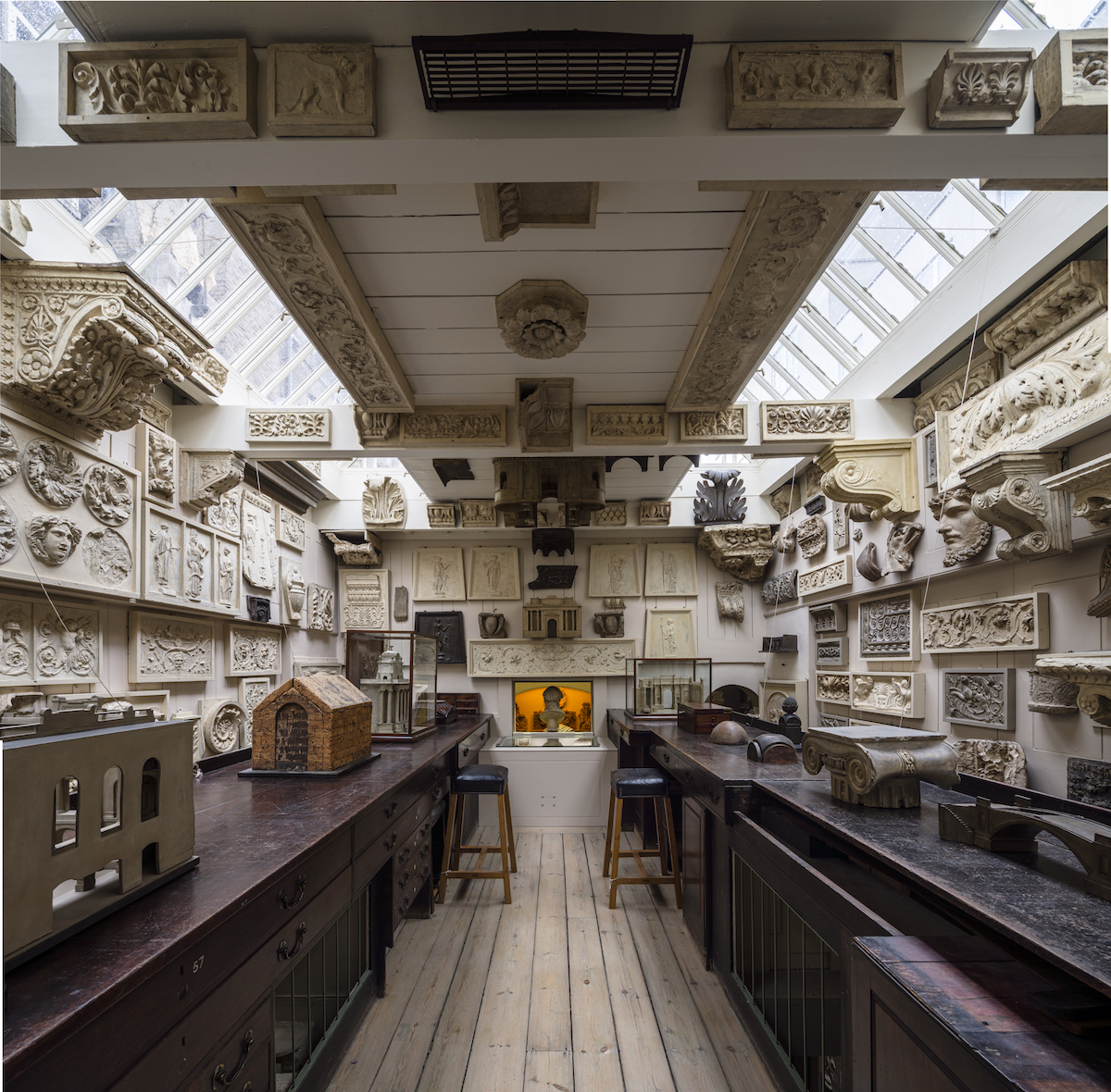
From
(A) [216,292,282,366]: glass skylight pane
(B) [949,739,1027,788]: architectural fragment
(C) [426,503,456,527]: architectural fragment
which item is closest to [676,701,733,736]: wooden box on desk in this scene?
(B) [949,739,1027,788]: architectural fragment

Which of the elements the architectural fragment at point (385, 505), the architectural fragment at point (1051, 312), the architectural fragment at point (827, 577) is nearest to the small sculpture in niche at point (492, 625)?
the architectural fragment at point (385, 505)

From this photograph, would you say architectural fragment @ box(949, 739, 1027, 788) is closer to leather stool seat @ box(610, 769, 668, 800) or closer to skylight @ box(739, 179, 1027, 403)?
leather stool seat @ box(610, 769, 668, 800)

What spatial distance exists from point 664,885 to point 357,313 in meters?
4.88

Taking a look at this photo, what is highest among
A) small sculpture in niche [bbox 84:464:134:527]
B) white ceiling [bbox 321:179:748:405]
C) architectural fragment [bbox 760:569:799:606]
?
white ceiling [bbox 321:179:748:405]

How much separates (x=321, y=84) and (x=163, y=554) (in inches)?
144

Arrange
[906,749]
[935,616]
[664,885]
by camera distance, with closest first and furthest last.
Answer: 1. [906,749]
2. [935,616]
3. [664,885]

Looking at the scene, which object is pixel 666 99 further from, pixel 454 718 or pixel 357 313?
pixel 454 718

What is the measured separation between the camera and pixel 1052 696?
3555mm

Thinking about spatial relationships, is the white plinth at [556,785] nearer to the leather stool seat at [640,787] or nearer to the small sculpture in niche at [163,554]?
the leather stool seat at [640,787]

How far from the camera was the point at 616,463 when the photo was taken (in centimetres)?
684

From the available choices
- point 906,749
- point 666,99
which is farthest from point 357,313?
point 906,749

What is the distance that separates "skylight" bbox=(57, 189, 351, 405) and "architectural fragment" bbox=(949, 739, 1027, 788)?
485 cm

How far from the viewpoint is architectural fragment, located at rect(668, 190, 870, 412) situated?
271 centimetres

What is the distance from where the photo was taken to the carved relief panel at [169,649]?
4.52 meters
